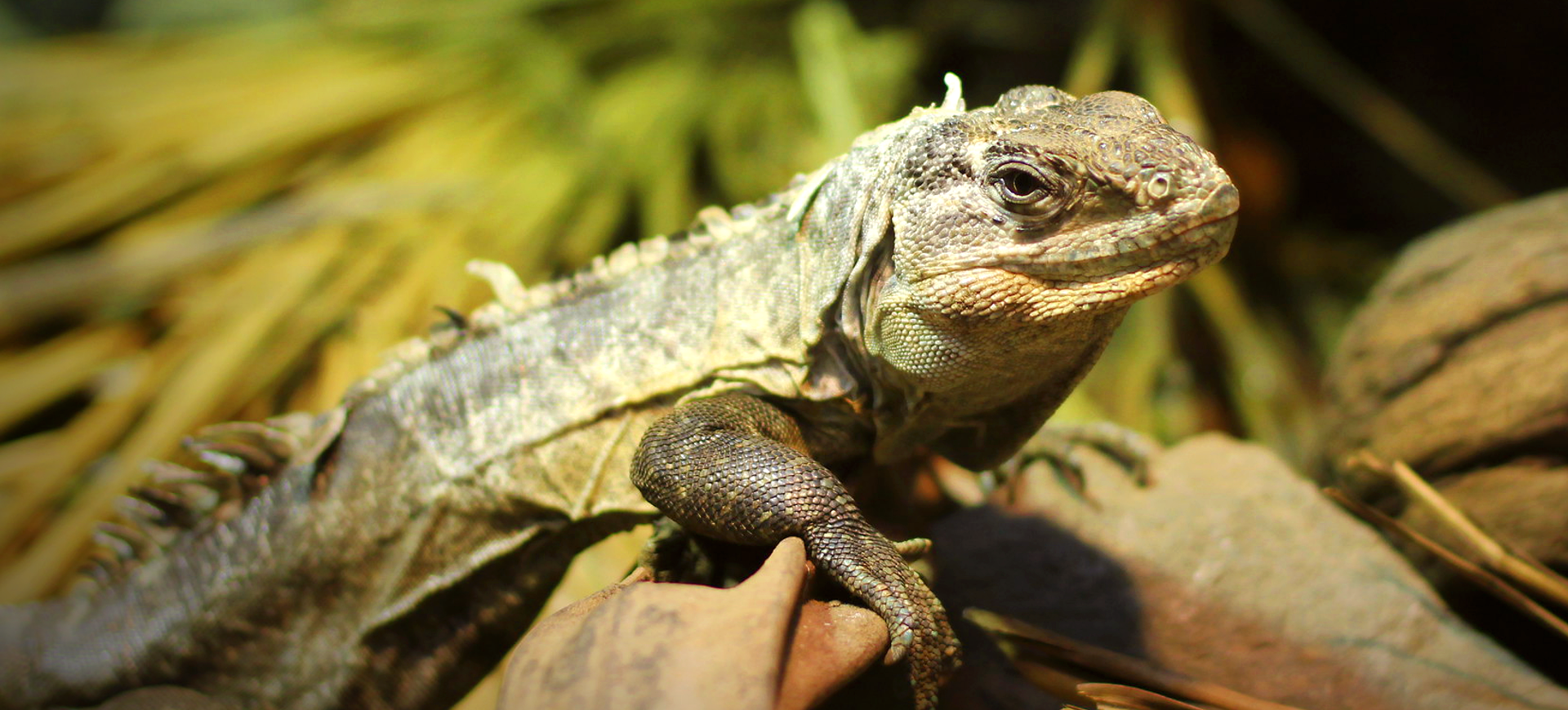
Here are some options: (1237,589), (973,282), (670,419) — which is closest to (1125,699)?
(1237,589)

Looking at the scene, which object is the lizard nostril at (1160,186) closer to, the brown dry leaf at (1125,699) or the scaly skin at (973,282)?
the scaly skin at (973,282)

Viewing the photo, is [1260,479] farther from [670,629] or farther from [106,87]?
[106,87]

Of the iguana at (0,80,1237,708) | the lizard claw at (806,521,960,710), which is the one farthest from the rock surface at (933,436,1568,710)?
the lizard claw at (806,521,960,710)

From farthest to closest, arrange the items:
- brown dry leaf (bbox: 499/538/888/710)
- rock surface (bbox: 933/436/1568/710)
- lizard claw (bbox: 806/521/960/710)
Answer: rock surface (bbox: 933/436/1568/710), lizard claw (bbox: 806/521/960/710), brown dry leaf (bbox: 499/538/888/710)

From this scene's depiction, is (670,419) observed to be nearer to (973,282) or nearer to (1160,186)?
(973,282)

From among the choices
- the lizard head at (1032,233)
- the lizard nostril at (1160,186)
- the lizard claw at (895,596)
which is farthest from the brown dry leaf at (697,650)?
the lizard nostril at (1160,186)

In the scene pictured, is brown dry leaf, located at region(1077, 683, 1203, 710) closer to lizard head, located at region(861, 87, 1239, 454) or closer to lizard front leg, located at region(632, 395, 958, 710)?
lizard front leg, located at region(632, 395, 958, 710)

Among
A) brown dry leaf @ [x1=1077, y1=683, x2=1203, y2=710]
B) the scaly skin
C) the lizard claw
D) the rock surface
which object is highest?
the scaly skin

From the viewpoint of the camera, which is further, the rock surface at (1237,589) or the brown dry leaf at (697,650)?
the rock surface at (1237,589)
